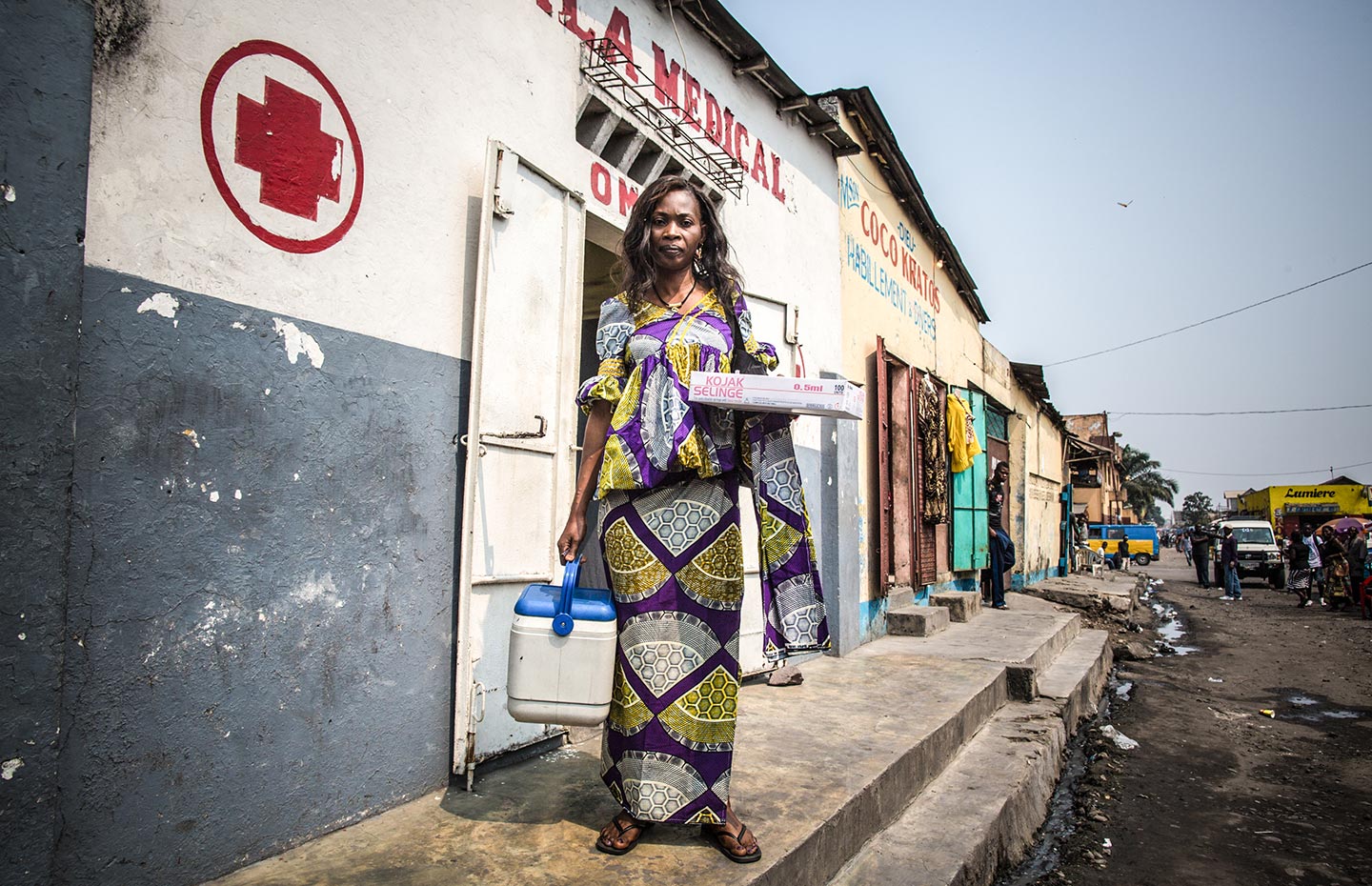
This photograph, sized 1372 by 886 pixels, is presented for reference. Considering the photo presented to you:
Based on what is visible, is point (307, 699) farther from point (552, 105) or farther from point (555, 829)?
point (552, 105)

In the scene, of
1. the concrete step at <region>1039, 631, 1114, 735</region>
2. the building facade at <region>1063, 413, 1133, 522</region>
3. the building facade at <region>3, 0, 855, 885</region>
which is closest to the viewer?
the building facade at <region>3, 0, 855, 885</region>

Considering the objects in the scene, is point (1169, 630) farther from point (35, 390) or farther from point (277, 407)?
point (35, 390)

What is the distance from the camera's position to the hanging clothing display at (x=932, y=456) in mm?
8125

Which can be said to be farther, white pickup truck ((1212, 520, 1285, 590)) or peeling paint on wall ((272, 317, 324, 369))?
white pickup truck ((1212, 520, 1285, 590))

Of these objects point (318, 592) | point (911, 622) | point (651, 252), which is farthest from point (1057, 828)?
point (318, 592)

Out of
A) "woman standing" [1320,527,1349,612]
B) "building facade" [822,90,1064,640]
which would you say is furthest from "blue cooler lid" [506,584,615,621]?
"woman standing" [1320,527,1349,612]

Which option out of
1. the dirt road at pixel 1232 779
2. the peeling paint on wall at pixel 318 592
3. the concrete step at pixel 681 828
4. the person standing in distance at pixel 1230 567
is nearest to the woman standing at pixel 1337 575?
the person standing in distance at pixel 1230 567

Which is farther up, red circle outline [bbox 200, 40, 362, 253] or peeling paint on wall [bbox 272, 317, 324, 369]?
red circle outline [bbox 200, 40, 362, 253]

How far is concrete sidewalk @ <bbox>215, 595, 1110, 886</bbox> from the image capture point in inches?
78.4

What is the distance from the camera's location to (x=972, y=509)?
32.5 ft

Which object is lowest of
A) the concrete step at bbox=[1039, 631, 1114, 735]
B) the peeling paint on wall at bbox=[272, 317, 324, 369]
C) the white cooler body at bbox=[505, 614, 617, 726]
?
the concrete step at bbox=[1039, 631, 1114, 735]

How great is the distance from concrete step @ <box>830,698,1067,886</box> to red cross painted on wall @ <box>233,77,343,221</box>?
8.26ft

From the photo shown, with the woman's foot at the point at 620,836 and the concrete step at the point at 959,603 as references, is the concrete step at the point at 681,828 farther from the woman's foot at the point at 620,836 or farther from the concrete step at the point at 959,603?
the concrete step at the point at 959,603

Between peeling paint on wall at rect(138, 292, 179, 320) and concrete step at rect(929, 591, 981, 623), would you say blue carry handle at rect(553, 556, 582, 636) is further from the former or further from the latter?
concrete step at rect(929, 591, 981, 623)
